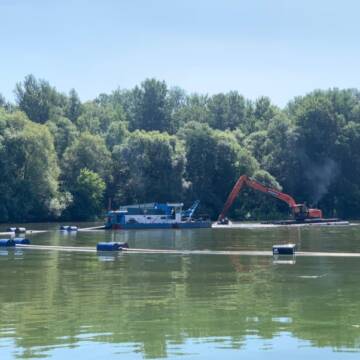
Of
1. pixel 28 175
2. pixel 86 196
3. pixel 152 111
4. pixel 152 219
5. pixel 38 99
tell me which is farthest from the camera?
pixel 152 111

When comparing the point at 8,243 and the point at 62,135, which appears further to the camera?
the point at 62,135

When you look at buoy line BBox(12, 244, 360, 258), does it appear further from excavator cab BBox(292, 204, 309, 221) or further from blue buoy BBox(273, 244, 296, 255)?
excavator cab BBox(292, 204, 309, 221)

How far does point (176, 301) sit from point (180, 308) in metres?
1.54

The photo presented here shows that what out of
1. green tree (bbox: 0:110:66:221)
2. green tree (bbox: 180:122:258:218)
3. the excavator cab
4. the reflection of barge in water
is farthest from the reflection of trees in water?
green tree (bbox: 180:122:258:218)

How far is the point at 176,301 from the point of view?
80.0ft

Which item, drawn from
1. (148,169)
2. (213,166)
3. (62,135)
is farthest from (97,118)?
(148,169)

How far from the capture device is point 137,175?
10650 centimetres

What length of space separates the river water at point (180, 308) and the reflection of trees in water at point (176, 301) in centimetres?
3

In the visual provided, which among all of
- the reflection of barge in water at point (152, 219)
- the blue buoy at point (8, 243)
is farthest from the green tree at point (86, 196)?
the blue buoy at point (8, 243)

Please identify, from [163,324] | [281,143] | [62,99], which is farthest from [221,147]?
[163,324]

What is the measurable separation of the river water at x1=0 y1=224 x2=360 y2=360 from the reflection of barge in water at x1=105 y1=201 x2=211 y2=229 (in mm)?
38268

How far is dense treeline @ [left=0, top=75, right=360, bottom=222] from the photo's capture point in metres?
97.4

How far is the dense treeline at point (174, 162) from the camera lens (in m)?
97.4

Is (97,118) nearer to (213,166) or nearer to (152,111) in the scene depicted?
(152,111)
